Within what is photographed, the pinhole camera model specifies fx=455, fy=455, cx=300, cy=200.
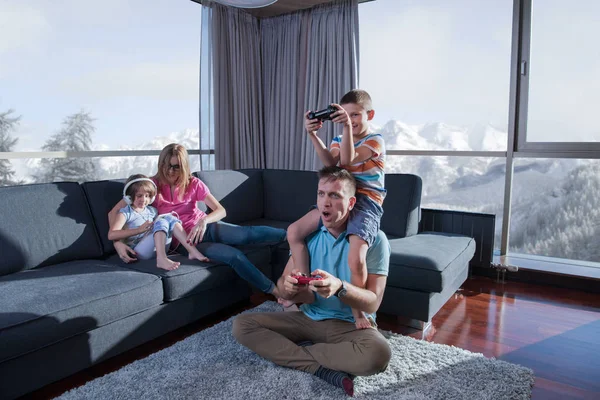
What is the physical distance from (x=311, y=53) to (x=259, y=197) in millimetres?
1589

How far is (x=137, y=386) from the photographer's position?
6.04 ft

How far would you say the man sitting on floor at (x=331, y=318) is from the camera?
1.80m

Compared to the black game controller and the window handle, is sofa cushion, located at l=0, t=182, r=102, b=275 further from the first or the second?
the window handle

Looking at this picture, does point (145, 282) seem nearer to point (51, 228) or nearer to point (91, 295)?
point (91, 295)

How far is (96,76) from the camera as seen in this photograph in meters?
3.78

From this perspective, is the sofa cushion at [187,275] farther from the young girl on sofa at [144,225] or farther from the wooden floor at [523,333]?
the wooden floor at [523,333]

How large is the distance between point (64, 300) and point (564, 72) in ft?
11.7

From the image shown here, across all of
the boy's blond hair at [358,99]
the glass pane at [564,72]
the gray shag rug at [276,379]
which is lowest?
the gray shag rug at [276,379]

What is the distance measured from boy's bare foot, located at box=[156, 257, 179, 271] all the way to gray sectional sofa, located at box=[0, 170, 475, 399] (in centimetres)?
4

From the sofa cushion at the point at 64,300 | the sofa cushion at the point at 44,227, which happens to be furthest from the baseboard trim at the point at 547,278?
the sofa cushion at the point at 44,227

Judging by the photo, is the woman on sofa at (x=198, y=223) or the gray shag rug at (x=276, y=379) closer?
the gray shag rug at (x=276, y=379)

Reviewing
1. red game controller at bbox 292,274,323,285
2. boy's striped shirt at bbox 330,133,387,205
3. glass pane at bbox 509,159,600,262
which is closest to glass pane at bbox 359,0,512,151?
glass pane at bbox 509,159,600,262

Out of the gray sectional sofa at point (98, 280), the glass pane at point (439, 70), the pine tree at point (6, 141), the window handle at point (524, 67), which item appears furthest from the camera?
the glass pane at point (439, 70)

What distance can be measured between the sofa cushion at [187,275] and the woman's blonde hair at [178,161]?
450 millimetres
